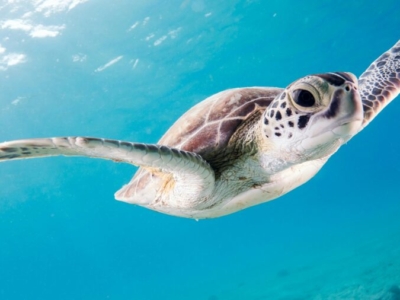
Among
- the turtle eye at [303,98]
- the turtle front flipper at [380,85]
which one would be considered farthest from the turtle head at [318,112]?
the turtle front flipper at [380,85]

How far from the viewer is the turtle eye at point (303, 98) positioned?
76.9 inches

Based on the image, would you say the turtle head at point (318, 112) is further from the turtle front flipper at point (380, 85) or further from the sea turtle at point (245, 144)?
the turtle front flipper at point (380, 85)

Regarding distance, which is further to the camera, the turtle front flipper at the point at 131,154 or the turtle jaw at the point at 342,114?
the turtle jaw at the point at 342,114

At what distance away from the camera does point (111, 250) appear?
9781 centimetres

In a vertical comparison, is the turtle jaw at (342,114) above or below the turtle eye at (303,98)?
below

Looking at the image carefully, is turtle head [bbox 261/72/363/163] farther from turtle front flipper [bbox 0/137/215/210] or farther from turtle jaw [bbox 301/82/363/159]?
turtle front flipper [bbox 0/137/215/210]

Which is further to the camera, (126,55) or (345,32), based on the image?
(345,32)

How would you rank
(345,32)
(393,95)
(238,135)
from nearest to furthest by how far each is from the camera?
(238,135), (393,95), (345,32)

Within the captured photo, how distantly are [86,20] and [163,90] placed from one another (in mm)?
8650

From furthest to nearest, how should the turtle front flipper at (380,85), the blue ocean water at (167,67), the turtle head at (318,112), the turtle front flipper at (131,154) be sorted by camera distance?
the blue ocean water at (167,67) < the turtle front flipper at (380,85) < the turtle head at (318,112) < the turtle front flipper at (131,154)

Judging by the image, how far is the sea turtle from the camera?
193 centimetres

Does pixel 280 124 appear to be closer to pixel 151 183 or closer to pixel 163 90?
pixel 151 183

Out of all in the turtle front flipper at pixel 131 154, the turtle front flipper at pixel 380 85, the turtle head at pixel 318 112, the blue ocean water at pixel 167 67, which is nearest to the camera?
the turtle front flipper at pixel 131 154

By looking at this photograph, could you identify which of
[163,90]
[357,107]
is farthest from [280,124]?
[163,90]
